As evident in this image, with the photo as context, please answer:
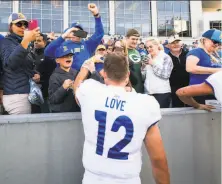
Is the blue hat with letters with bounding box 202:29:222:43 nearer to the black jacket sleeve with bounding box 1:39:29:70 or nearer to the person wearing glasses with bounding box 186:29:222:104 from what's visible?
the person wearing glasses with bounding box 186:29:222:104

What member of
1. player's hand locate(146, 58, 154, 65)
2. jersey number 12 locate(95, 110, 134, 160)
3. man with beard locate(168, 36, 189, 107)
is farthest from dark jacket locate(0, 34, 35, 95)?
man with beard locate(168, 36, 189, 107)

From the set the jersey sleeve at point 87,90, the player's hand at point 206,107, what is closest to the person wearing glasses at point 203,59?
the player's hand at point 206,107

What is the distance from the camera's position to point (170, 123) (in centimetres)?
270

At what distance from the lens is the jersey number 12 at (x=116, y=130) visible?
1.86 metres

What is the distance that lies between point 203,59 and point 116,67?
175 centimetres

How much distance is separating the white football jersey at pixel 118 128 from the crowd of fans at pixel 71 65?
20cm

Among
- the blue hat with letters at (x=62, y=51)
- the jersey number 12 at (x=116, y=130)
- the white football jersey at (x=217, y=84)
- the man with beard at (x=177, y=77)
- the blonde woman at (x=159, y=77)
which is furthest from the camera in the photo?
the man with beard at (x=177, y=77)

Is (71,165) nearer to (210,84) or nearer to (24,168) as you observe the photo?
(24,168)

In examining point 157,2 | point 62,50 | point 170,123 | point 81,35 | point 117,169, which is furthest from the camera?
point 157,2

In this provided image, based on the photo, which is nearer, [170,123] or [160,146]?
[160,146]

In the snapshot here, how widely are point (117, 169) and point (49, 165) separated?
0.82m

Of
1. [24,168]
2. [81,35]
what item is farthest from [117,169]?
[81,35]

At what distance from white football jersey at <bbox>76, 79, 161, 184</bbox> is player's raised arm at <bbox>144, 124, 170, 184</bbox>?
5 centimetres

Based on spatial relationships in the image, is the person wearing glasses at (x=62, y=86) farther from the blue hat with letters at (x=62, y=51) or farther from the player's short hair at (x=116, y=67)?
the player's short hair at (x=116, y=67)
